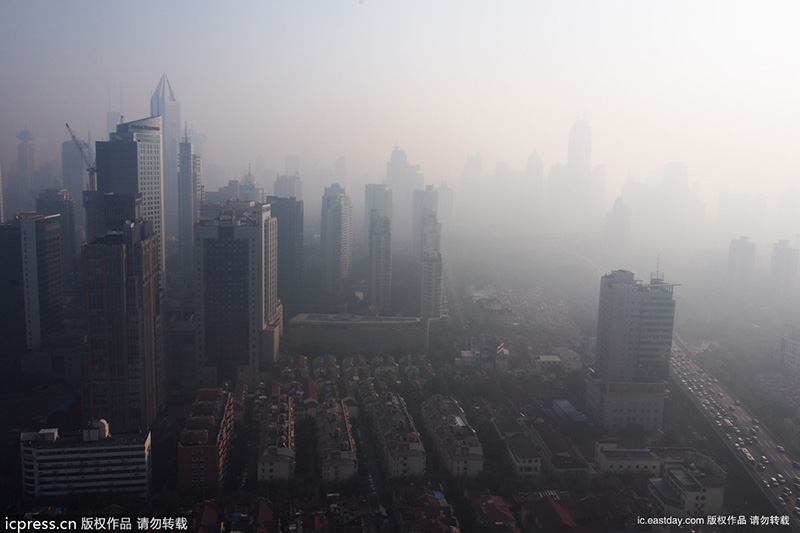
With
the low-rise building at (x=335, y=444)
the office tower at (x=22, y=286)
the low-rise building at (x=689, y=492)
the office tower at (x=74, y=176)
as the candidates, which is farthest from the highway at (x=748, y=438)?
the office tower at (x=74, y=176)

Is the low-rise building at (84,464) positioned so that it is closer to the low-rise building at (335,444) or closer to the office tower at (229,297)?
the low-rise building at (335,444)

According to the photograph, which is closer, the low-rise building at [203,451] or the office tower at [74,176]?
the low-rise building at [203,451]

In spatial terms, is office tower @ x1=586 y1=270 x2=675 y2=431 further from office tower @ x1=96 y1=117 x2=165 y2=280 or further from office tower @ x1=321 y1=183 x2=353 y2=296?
office tower @ x1=321 y1=183 x2=353 y2=296

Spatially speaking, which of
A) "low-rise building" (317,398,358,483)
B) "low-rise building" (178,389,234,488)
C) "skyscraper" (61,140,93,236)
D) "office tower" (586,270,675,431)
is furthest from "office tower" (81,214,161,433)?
"skyscraper" (61,140,93,236)

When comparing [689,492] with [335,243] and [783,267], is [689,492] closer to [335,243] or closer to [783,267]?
[335,243]

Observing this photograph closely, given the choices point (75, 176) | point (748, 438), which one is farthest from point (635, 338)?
point (75, 176)

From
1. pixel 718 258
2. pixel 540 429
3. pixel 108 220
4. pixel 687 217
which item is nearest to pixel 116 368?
pixel 108 220

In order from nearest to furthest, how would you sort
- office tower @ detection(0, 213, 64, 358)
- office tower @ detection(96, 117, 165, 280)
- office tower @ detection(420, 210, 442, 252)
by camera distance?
office tower @ detection(0, 213, 64, 358) → office tower @ detection(96, 117, 165, 280) → office tower @ detection(420, 210, 442, 252)
